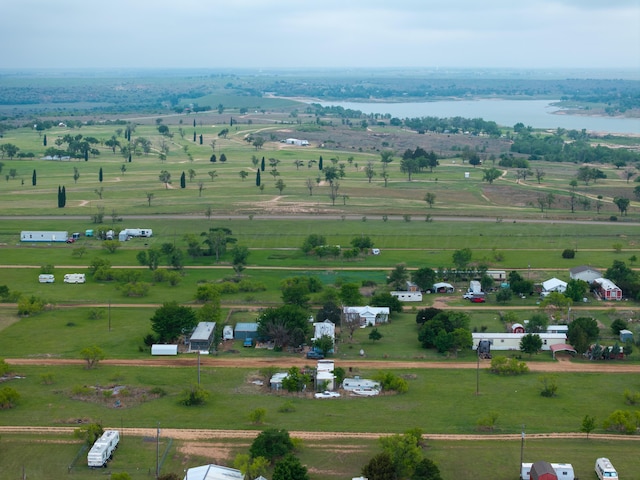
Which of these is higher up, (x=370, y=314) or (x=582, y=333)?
(x=582, y=333)

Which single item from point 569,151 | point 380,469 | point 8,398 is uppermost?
point 569,151

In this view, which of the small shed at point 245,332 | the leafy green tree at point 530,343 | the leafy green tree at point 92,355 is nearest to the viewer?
the leafy green tree at point 92,355

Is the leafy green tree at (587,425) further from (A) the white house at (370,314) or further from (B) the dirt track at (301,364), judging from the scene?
(A) the white house at (370,314)

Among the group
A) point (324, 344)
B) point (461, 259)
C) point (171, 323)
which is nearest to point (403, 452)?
point (324, 344)

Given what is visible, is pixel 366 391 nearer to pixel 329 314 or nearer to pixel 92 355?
pixel 329 314

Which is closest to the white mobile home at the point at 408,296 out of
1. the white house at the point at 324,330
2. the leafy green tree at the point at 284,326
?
the white house at the point at 324,330

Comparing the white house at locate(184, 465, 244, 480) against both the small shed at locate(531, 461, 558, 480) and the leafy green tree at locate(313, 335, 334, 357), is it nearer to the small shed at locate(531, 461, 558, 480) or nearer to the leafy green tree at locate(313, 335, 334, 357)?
the small shed at locate(531, 461, 558, 480)
